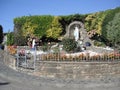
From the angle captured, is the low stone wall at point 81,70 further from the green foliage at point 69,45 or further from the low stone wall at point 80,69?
the green foliage at point 69,45

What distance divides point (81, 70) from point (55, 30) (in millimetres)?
17140

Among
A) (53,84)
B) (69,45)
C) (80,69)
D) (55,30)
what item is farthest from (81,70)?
(55,30)

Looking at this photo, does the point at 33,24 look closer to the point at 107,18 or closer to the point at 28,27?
the point at 28,27

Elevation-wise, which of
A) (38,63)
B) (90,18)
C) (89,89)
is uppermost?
(90,18)

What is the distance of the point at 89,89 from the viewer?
38.3 ft

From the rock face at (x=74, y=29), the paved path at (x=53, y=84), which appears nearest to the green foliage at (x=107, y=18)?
the rock face at (x=74, y=29)

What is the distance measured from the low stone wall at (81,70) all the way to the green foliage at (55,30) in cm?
1643

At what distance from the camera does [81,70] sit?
1370cm

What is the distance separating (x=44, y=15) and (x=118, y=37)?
35.1 feet

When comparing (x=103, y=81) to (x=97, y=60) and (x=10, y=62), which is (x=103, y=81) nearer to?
(x=97, y=60)

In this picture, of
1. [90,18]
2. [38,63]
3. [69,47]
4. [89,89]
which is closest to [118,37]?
[69,47]

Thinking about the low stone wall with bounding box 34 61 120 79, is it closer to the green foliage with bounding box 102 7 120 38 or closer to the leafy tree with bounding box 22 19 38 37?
the green foliage with bounding box 102 7 120 38

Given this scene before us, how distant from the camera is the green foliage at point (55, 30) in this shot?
99.7ft

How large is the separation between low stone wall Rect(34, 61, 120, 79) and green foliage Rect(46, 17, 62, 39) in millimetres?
16430
